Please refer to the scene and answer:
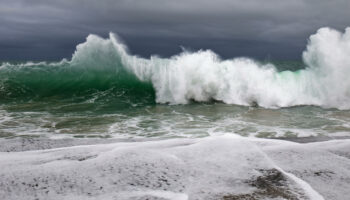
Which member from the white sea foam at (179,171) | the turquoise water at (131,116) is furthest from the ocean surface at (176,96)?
the white sea foam at (179,171)

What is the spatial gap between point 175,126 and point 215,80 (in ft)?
22.2

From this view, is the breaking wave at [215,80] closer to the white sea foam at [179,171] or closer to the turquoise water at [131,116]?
the turquoise water at [131,116]

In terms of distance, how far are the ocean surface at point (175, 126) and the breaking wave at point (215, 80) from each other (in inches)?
2.0

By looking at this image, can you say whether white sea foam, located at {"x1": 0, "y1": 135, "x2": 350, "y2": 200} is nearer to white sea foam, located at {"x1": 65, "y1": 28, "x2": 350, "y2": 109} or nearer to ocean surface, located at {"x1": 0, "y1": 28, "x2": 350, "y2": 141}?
ocean surface, located at {"x1": 0, "y1": 28, "x2": 350, "y2": 141}

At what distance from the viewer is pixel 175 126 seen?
8.40 meters

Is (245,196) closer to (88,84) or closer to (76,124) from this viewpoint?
(76,124)

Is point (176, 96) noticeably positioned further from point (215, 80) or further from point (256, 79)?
point (256, 79)

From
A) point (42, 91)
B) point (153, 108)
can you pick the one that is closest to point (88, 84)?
point (42, 91)

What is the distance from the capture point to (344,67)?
1491cm

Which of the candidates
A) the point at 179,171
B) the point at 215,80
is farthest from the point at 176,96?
the point at 179,171

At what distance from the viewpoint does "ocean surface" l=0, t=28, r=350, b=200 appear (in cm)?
252

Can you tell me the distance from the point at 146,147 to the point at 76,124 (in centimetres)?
578

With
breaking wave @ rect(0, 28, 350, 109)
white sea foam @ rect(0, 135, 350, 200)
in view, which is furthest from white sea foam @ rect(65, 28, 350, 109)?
white sea foam @ rect(0, 135, 350, 200)

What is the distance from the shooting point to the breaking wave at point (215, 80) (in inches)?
557
